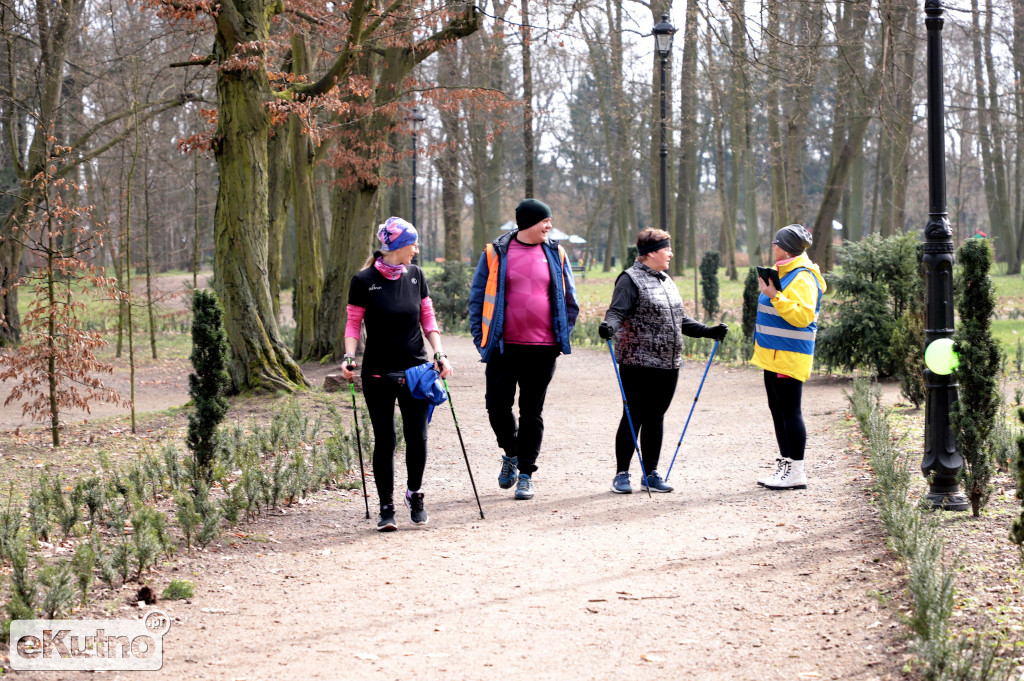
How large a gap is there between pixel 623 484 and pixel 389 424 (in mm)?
1930

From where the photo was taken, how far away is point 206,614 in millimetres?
4703

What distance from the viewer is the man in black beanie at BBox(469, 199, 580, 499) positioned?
22.0ft

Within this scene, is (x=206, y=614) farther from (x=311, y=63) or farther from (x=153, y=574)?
(x=311, y=63)

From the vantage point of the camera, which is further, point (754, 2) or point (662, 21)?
point (662, 21)

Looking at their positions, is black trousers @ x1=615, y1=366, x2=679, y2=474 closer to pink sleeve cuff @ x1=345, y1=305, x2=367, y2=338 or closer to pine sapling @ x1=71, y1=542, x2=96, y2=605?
pink sleeve cuff @ x1=345, y1=305, x2=367, y2=338

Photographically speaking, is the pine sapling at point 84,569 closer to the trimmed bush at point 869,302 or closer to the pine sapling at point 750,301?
the trimmed bush at point 869,302

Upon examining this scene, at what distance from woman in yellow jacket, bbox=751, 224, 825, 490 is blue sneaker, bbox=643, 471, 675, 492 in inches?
33.1

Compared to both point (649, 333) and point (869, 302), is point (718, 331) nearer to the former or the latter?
point (649, 333)

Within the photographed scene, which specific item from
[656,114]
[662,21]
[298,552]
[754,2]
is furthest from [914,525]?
[656,114]

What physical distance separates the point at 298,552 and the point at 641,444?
2.49m

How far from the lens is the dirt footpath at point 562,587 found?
4.03m

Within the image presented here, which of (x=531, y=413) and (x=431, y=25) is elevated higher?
(x=431, y=25)

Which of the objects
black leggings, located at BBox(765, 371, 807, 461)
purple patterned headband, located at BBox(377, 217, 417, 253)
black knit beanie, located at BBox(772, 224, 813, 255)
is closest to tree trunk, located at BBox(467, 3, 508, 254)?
black knit beanie, located at BBox(772, 224, 813, 255)

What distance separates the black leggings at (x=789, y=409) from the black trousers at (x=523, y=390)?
1.55 metres
